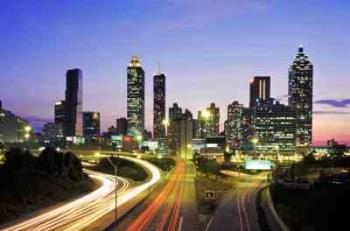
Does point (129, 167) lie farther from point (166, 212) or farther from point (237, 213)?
point (166, 212)

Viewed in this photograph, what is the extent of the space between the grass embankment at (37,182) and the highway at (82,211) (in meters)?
3.01

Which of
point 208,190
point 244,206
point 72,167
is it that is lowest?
point 244,206

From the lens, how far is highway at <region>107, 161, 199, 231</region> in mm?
67500

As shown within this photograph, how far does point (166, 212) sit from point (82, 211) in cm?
1062

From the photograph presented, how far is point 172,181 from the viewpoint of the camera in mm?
138500

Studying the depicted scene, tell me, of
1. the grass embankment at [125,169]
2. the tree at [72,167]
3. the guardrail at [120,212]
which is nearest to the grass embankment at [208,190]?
the guardrail at [120,212]

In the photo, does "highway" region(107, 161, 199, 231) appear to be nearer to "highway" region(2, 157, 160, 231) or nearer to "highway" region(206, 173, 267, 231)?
"highway" region(206, 173, 267, 231)

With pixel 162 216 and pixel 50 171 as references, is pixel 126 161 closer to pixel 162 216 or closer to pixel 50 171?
pixel 50 171

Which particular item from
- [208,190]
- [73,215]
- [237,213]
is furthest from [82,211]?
[237,213]

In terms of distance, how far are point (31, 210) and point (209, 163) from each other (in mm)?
98458

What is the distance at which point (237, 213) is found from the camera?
278 ft

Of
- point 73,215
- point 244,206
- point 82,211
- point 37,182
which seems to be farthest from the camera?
point 37,182

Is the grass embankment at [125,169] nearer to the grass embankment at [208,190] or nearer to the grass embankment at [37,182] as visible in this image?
the grass embankment at [208,190]

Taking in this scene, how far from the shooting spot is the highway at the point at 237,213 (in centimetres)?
7012
